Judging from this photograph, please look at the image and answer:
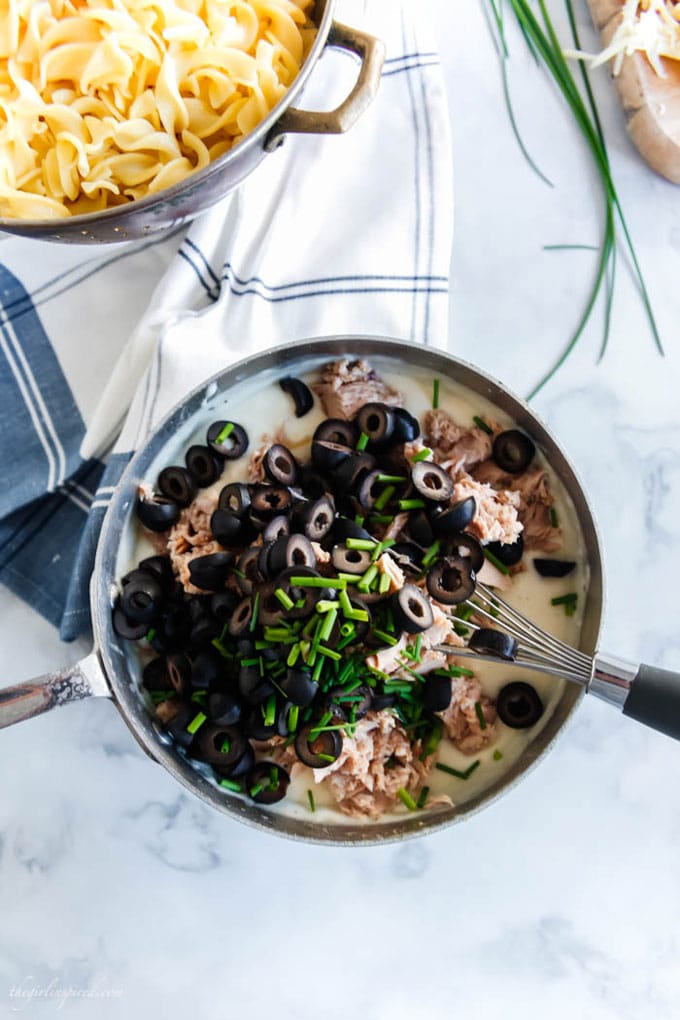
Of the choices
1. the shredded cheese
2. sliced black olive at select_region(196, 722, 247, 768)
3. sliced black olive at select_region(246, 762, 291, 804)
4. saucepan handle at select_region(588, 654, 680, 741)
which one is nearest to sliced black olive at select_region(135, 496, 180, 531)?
sliced black olive at select_region(196, 722, 247, 768)

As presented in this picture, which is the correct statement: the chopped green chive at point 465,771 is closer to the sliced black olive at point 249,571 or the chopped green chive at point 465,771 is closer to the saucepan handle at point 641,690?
the saucepan handle at point 641,690

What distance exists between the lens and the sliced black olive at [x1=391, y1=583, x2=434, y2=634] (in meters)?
1.87

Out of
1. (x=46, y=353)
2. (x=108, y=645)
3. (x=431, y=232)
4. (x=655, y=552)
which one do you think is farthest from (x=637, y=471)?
(x=46, y=353)

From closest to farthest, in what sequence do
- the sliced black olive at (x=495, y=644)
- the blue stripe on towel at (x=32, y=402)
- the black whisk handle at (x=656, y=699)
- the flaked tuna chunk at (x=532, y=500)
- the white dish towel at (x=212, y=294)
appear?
the black whisk handle at (x=656, y=699), the sliced black olive at (x=495, y=644), the flaked tuna chunk at (x=532, y=500), the white dish towel at (x=212, y=294), the blue stripe on towel at (x=32, y=402)

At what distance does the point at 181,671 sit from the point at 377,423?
0.69 metres

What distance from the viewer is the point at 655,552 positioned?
2.52 metres

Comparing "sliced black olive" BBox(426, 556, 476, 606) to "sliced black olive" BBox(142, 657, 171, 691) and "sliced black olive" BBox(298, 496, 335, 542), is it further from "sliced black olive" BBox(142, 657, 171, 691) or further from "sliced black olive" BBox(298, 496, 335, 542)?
"sliced black olive" BBox(142, 657, 171, 691)

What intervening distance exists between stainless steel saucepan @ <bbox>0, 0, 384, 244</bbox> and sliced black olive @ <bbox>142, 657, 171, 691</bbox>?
3.11 feet

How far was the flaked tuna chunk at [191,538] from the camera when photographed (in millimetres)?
2123

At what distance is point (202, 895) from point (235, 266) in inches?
62.8

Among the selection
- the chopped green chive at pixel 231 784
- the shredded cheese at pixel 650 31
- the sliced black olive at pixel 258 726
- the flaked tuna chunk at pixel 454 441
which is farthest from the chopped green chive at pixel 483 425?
the shredded cheese at pixel 650 31

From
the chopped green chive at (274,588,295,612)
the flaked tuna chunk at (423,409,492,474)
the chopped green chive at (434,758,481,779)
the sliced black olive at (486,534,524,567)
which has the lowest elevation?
the chopped green chive at (434,758,481,779)

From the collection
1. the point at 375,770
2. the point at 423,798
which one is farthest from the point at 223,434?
the point at 423,798

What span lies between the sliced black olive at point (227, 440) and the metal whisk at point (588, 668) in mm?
626
